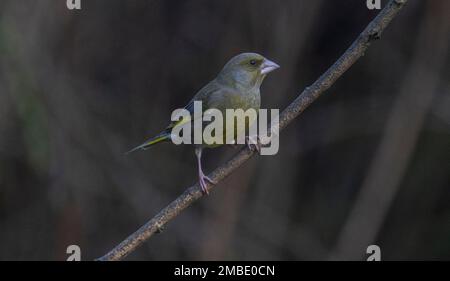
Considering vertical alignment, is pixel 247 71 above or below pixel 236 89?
above

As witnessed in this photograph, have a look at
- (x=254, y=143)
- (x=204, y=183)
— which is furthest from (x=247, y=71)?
(x=254, y=143)

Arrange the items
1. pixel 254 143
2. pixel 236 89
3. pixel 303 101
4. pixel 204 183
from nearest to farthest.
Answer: pixel 303 101
pixel 254 143
pixel 204 183
pixel 236 89

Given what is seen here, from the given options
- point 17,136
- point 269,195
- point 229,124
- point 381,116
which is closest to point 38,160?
point 17,136

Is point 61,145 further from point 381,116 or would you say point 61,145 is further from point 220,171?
point 220,171

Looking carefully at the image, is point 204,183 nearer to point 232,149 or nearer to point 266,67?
point 266,67

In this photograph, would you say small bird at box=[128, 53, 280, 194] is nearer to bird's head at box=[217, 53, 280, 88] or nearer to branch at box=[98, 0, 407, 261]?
bird's head at box=[217, 53, 280, 88]

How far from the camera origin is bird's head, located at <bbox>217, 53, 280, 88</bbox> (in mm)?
4832

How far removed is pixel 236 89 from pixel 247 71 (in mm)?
175

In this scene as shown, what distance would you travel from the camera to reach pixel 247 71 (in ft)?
16.0

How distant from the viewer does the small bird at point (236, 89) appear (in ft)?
15.5

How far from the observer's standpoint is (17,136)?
6957mm

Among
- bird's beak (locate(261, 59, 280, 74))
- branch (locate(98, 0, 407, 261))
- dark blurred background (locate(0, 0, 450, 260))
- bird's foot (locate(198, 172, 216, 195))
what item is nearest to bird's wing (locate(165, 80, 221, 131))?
bird's beak (locate(261, 59, 280, 74))

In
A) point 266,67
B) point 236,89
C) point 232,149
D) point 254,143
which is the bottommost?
point 254,143

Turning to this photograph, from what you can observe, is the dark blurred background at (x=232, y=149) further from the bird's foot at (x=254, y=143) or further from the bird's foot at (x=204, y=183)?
the bird's foot at (x=254, y=143)
